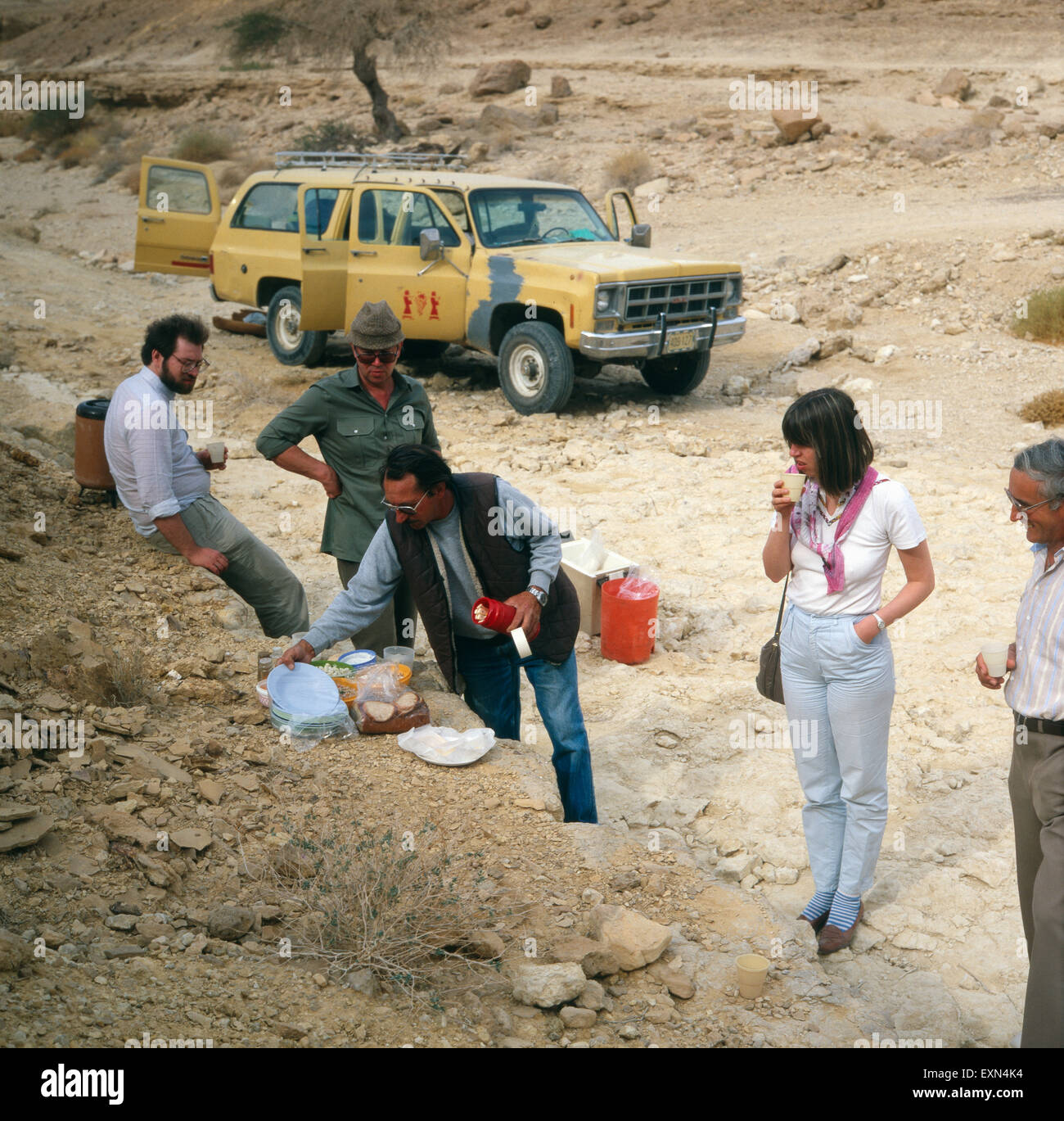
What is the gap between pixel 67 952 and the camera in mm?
3039

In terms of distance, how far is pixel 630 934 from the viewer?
343cm

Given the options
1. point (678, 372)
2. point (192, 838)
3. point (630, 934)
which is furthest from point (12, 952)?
point (678, 372)

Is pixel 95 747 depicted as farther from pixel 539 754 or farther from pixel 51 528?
pixel 51 528

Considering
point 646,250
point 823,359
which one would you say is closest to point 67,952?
point 646,250

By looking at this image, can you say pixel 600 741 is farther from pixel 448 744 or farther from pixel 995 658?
pixel 995 658

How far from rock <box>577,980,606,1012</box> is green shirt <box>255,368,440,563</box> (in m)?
2.40

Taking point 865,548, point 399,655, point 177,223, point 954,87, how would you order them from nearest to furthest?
point 865,548 → point 399,655 → point 177,223 → point 954,87

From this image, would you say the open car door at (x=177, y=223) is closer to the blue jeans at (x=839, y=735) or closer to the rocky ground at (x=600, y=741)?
the rocky ground at (x=600, y=741)

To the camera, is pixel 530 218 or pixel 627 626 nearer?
pixel 627 626

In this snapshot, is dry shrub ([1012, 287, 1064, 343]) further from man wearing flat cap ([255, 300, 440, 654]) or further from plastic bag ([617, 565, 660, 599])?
man wearing flat cap ([255, 300, 440, 654])

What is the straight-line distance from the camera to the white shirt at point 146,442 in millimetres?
4836

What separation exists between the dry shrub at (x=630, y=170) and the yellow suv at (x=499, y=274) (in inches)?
371

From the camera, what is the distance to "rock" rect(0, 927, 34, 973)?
2.83 metres

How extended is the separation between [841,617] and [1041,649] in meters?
0.65
